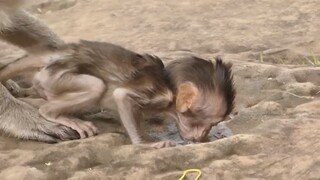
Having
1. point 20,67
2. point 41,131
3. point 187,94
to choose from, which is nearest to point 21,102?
point 20,67

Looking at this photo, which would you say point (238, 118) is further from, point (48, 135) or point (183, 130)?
point (48, 135)

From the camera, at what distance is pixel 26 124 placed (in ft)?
13.3

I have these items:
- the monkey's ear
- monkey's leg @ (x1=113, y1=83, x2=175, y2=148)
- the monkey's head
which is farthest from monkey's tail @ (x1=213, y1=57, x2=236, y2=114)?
monkey's leg @ (x1=113, y1=83, x2=175, y2=148)

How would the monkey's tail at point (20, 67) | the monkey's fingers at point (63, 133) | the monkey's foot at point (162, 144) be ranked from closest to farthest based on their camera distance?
the monkey's foot at point (162, 144) < the monkey's fingers at point (63, 133) < the monkey's tail at point (20, 67)

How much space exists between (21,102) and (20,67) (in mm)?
214

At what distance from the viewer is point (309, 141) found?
3.48m

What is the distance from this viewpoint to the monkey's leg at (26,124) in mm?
3912

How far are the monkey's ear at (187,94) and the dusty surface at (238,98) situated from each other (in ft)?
1.01

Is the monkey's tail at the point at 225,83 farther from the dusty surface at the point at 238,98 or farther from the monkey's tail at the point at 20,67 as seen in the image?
the monkey's tail at the point at 20,67

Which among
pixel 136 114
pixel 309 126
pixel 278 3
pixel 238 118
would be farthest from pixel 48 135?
pixel 278 3

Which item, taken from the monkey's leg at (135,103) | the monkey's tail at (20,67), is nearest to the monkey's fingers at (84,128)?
the monkey's leg at (135,103)

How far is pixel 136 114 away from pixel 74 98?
0.36 m

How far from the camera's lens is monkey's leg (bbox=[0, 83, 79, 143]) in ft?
12.8

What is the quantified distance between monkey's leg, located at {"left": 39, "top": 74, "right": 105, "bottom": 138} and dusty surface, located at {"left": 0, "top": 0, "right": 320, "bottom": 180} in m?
0.14
